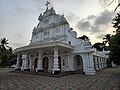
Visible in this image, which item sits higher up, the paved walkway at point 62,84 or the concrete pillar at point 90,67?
the concrete pillar at point 90,67

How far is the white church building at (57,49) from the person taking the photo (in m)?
13.7

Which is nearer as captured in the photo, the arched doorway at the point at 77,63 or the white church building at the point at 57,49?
the white church building at the point at 57,49

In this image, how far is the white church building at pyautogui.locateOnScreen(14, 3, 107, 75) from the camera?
1368 centimetres

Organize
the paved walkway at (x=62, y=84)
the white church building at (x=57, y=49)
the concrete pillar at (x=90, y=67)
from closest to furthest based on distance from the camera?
the paved walkway at (x=62, y=84) → the concrete pillar at (x=90, y=67) → the white church building at (x=57, y=49)

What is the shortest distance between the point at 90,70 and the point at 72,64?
271 cm

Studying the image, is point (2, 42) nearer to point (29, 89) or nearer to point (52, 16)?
point (52, 16)

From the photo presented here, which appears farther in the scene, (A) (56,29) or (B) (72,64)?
(A) (56,29)

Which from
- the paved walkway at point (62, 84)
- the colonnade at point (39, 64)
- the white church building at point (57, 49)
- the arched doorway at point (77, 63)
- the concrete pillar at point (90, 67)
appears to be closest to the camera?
the paved walkway at point (62, 84)

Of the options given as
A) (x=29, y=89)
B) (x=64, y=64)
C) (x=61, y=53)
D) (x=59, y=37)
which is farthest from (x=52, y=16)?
(x=29, y=89)

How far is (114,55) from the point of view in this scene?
45.3ft

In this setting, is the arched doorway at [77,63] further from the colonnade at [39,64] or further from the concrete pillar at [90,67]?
the colonnade at [39,64]

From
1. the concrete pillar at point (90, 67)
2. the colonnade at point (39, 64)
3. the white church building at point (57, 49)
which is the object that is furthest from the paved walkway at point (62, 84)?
the concrete pillar at point (90, 67)

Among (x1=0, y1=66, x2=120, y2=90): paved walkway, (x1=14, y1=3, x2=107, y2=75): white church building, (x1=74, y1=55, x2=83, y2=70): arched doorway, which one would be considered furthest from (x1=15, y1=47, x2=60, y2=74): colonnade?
(x1=74, y1=55, x2=83, y2=70): arched doorway

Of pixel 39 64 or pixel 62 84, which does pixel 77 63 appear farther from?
pixel 62 84
